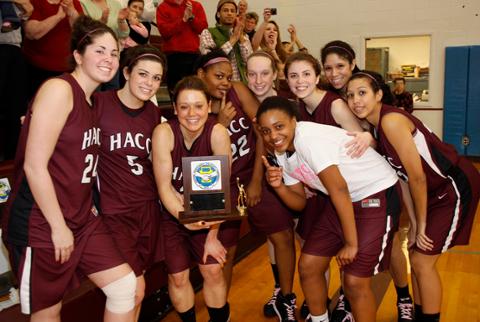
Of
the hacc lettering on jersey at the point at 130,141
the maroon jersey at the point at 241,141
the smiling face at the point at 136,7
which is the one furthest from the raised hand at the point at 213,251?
the smiling face at the point at 136,7

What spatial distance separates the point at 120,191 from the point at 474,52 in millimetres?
8393

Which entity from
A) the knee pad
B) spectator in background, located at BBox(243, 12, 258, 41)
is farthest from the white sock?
spectator in background, located at BBox(243, 12, 258, 41)

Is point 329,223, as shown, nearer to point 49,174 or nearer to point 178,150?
point 178,150

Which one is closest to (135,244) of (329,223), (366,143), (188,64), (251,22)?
(329,223)

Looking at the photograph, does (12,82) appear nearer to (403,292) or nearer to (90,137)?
(90,137)

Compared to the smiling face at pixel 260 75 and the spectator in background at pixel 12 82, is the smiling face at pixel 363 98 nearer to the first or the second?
the smiling face at pixel 260 75

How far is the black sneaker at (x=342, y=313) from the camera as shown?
2.91 m

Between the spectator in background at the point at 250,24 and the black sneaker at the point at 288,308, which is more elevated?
the spectator in background at the point at 250,24

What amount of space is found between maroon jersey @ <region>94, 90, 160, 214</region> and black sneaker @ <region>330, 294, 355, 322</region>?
152 centimetres

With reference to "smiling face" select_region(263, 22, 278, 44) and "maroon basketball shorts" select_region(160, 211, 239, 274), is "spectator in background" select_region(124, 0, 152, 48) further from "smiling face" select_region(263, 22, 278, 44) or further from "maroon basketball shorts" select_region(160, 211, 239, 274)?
"maroon basketball shorts" select_region(160, 211, 239, 274)

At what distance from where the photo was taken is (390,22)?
9.36 m

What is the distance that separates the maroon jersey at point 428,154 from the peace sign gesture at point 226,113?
94 cm

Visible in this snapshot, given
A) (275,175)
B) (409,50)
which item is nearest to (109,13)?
(275,175)

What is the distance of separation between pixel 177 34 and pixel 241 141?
234cm
